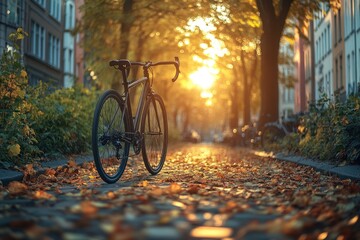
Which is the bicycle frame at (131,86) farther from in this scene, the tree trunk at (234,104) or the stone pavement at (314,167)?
Answer: the tree trunk at (234,104)

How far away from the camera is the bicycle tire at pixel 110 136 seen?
757 cm

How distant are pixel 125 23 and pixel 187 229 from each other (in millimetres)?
21099

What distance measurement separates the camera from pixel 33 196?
5.98 m

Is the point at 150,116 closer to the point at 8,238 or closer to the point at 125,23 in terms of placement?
the point at 8,238

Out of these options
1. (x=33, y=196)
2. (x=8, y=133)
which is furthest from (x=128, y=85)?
(x=33, y=196)

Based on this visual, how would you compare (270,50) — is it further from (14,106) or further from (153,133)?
(14,106)

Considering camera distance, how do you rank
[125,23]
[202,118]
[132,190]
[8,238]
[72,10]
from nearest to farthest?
1. [8,238]
2. [132,190]
3. [125,23]
4. [72,10]
5. [202,118]

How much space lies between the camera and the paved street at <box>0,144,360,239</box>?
4168mm

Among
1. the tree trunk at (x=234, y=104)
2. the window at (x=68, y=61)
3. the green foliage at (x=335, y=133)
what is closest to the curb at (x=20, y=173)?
the green foliage at (x=335, y=133)

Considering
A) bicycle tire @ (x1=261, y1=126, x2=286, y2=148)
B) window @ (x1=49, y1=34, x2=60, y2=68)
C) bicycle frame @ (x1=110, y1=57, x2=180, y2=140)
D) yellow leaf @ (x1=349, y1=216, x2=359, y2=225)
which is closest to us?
yellow leaf @ (x1=349, y1=216, x2=359, y2=225)

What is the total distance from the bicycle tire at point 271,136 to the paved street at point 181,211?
38.9ft

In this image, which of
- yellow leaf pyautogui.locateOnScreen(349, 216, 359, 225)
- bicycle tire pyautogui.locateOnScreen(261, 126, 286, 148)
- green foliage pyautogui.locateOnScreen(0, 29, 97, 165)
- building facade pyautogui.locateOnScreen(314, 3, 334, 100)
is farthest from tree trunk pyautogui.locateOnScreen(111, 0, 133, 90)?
building facade pyautogui.locateOnScreen(314, 3, 334, 100)

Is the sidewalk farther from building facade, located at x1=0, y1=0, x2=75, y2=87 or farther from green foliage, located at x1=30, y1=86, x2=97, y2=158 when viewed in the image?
building facade, located at x1=0, y1=0, x2=75, y2=87

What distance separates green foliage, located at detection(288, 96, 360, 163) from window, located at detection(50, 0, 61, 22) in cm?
3489
